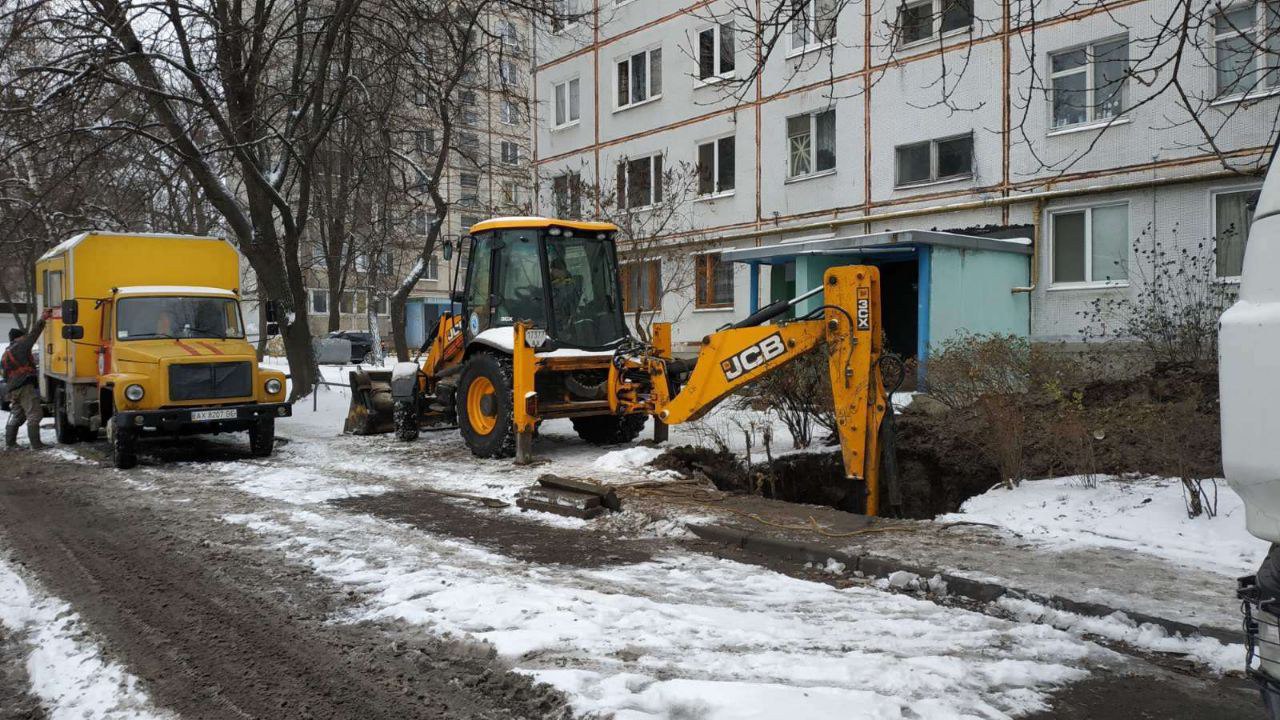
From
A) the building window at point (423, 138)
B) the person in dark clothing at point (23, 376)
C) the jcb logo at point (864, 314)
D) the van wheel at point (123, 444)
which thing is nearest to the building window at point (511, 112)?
the building window at point (423, 138)

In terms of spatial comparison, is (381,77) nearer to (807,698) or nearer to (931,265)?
(931,265)

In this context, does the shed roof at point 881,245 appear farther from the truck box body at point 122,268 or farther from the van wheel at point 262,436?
the van wheel at point 262,436

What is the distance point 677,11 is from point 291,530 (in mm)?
20987

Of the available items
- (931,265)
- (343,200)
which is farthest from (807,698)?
(343,200)

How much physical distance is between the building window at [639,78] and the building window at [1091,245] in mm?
12026

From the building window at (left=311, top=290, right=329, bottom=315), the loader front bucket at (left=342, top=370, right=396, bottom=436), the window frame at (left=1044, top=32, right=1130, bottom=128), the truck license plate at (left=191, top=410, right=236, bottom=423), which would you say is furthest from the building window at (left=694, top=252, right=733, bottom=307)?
the building window at (left=311, top=290, right=329, bottom=315)

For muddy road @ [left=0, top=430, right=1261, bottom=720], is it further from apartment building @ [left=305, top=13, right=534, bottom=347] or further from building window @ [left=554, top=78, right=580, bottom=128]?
building window @ [left=554, top=78, right=580, bottom=128]

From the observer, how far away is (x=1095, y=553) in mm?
6500

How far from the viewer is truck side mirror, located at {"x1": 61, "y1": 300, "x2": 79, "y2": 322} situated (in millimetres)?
12375

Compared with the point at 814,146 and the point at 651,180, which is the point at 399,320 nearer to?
the point at 651,180

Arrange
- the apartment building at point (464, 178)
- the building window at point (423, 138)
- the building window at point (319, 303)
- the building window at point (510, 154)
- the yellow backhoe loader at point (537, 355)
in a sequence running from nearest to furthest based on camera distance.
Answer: the yellow backhoe loader at point (537, 355)
the apartment building at point (464, 178)
the building window at point (423, 138)
the building window at point (510, 154)
the building window at point (319, 303)

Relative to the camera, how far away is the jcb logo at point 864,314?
26.1 feet

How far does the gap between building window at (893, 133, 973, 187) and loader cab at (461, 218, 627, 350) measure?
10284 mm

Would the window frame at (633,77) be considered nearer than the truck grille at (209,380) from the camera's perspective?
No
